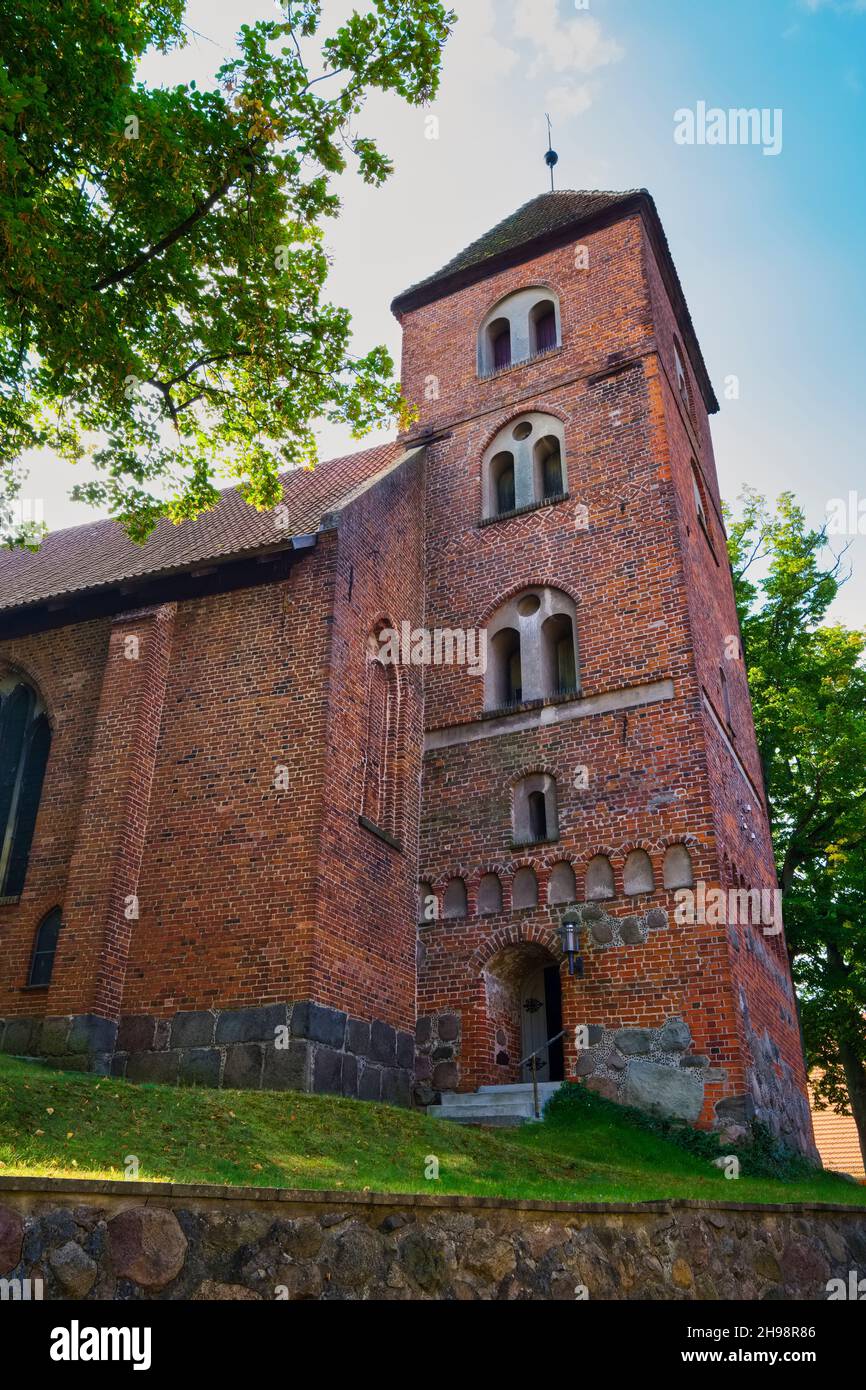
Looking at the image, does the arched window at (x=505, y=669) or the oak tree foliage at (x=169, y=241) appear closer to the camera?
the oak tree foliage at (x=169, y=241)

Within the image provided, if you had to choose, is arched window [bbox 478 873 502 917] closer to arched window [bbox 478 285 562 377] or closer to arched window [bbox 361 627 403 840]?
arched window [bbox 361 627 403 840]

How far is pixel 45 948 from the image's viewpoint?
1212cm

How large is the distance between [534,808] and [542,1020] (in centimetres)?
275

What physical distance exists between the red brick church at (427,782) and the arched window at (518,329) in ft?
2.06

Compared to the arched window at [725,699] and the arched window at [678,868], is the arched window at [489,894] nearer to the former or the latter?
the arched window at [678,868]

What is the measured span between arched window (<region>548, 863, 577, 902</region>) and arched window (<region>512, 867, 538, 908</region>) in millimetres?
222

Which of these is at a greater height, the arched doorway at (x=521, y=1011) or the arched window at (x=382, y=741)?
the arched window at (x=382, y=741)

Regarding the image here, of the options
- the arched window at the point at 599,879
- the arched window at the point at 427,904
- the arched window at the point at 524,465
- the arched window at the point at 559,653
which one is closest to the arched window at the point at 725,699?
the arched window at the point at 559,653

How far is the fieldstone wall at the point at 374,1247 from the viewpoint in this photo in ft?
14.1

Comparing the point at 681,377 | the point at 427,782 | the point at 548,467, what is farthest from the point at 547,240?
the point at 427,782

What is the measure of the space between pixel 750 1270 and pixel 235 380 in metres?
10.0

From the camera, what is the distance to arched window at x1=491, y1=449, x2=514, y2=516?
54.1ft

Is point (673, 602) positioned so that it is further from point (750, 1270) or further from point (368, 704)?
point (750, 1270)

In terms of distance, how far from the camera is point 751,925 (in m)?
13.1
